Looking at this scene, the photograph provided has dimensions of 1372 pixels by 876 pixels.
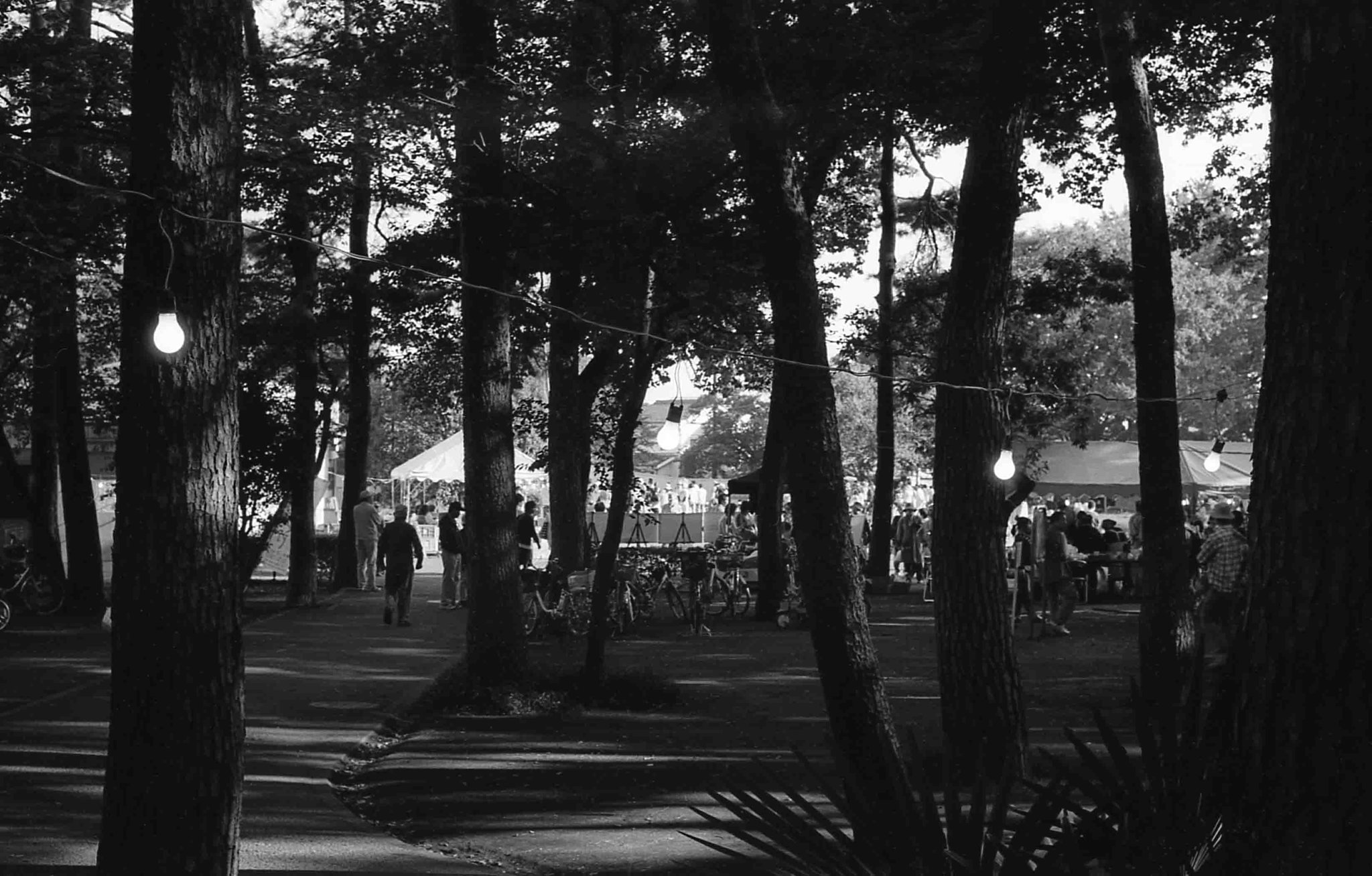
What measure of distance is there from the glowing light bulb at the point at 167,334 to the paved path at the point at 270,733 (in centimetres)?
293

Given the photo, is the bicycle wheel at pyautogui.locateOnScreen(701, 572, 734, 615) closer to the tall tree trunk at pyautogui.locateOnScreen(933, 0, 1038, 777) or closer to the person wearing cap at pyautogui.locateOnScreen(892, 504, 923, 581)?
the person wearing cap at pyautogui.locateOnScreen(892, 504, 923, 581)

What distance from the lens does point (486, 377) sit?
49.7 feet

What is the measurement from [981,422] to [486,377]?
5.88 metres

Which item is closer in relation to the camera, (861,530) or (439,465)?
(439,465)

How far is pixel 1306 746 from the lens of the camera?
3.70 meters

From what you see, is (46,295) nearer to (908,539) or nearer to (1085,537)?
(1085,537)

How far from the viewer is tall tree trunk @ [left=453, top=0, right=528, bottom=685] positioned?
49.1ft

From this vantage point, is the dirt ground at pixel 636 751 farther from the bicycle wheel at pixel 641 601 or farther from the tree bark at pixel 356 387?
the tree bark at pixel 356 387

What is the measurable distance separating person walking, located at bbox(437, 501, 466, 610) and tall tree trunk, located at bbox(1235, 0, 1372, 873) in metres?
24.6

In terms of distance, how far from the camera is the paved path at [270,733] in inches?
328

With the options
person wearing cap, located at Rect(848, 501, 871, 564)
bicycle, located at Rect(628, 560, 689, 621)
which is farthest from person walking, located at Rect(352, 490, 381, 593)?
person wearing cap, located at Rect(848, 501, 871, 564)

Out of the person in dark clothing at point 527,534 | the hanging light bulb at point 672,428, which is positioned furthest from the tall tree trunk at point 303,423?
the hanging light bulb at point 672,428

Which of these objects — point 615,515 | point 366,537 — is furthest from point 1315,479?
point 366,537

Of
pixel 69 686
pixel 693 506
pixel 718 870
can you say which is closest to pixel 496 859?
pixel 718 870
